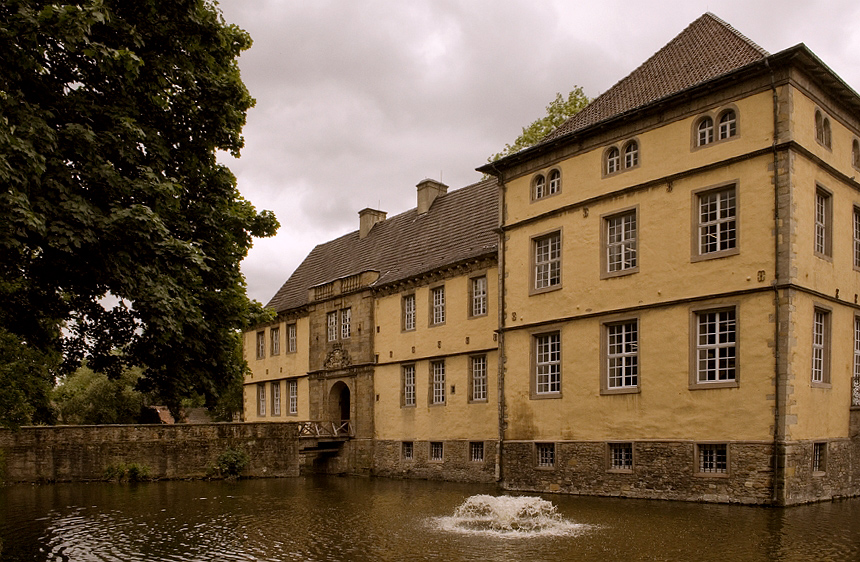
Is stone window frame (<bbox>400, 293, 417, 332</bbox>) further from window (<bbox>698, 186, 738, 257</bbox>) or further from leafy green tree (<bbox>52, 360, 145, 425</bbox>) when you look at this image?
leafy green tree (<bbox>52, 360, 145, 425</bbox>)

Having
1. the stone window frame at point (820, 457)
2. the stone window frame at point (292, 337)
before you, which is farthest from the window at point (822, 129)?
the stone window frame at point (292, 337)

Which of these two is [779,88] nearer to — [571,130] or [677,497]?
[571,130]

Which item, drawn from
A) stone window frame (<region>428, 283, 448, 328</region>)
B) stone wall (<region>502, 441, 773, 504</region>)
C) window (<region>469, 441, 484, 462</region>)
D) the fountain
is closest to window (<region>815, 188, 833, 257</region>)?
stone wall (<region>502, 441, 773, 504</region>)

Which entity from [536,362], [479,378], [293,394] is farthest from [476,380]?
[293,394]

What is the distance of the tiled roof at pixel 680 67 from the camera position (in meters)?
20.6

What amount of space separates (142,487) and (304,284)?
613 inches

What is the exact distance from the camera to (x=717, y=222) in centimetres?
1978

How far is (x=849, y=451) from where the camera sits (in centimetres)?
1988

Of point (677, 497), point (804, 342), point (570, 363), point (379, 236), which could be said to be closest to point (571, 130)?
point (570, 363)

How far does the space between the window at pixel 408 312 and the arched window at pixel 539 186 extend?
829 centimetres

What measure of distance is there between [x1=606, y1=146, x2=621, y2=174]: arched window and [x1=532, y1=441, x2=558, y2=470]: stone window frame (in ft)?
24.5

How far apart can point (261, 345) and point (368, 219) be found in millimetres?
8537

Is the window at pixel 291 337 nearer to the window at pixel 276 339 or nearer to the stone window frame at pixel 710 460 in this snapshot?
the window at pixel 276 339

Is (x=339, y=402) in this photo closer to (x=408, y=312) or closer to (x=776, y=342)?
(x=408, y=312)
